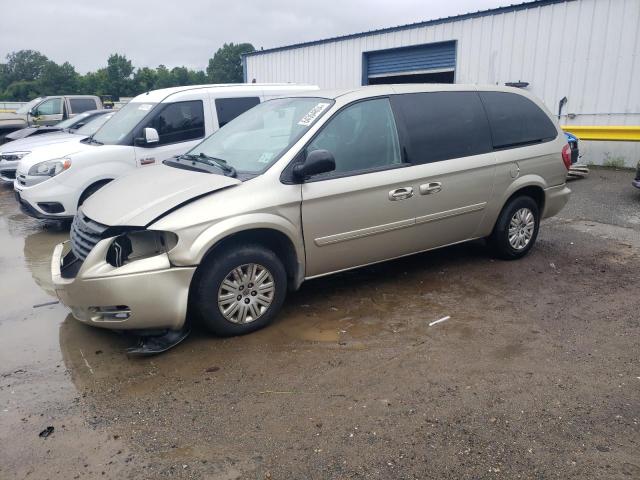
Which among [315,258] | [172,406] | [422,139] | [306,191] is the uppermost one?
[422,139]

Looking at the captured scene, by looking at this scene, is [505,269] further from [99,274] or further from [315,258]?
[99,274]

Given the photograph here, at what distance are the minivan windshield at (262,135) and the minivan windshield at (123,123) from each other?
284 cm

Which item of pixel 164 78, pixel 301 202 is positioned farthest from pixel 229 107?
pixel 164 78

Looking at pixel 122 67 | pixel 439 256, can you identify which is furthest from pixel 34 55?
pixel 439 256

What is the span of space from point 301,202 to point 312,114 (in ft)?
2.80

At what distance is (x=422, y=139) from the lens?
16.3 ft

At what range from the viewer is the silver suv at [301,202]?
3811 mm

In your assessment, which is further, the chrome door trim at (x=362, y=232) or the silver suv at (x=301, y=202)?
the chrome door trim at (x=362, y=232)

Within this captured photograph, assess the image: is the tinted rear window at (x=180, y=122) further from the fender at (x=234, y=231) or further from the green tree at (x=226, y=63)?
the green tree at (x=226, y=63)

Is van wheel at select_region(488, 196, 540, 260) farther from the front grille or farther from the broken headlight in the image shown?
the front grille

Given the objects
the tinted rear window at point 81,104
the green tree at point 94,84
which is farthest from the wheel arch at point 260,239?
the green tree at point 94,84

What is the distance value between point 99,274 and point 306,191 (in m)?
1.65

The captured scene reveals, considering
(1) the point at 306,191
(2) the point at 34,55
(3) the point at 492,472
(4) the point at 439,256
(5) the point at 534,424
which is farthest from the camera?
(2) the point at 34,55

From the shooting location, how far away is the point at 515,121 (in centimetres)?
569
